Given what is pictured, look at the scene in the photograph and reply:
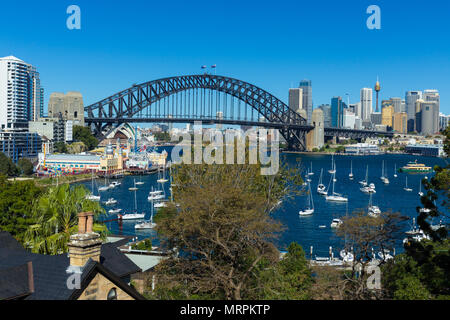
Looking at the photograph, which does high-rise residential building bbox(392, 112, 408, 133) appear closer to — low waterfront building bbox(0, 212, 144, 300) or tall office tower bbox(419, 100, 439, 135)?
tall office tower bbox(419, 100, 439, 135)

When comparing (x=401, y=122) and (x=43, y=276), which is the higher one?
(x=401, y=122)

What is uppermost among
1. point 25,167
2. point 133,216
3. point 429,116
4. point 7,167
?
point 429,116

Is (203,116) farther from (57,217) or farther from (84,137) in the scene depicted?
(57,217)

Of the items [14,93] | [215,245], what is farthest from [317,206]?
[14,93]

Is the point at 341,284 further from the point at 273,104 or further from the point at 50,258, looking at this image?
the point at 273,104

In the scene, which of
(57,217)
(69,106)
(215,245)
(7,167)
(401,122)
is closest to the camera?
(215,245)
